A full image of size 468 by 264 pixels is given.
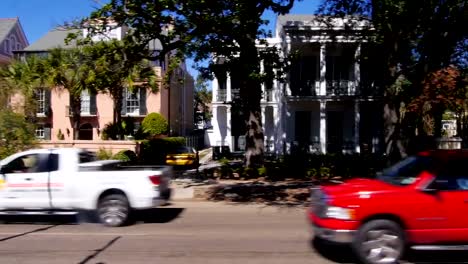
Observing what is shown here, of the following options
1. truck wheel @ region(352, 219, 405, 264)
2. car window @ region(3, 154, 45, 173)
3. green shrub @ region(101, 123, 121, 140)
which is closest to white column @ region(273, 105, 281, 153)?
green shrub @ region(101, 123, 121, 140)

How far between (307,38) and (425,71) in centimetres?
1517

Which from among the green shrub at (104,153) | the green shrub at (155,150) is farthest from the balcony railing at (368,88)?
the green shrub at (104,153)

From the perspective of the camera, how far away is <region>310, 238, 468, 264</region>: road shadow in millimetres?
8008

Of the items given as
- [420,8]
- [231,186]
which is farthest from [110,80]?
[420,8]

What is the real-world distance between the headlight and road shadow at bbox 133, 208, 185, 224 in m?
5.57

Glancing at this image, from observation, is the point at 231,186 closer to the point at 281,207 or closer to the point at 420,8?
the point at 281,207

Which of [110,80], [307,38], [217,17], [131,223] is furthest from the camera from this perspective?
[307,38]

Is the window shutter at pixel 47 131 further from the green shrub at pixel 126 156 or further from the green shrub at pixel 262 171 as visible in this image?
the green shrub at pixel 262 171

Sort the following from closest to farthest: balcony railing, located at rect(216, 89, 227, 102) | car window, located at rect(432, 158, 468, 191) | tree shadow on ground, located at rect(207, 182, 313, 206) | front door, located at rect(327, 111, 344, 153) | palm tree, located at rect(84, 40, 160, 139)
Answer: car window, located at rect(432, 158, 468, 191), tree shadow on ground, located at rect(207, 182, 313, 206), palm tree, located at rect(84, 40, 160, 139), front door, located at rect(327, 111, 344, 153), balcony railing, located at rect(216, 89, 227, 102)

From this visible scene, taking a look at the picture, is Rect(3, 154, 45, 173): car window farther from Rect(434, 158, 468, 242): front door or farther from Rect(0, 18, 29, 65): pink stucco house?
Rect(0, 18, 29, 65): pink stucco house

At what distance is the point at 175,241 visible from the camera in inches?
382

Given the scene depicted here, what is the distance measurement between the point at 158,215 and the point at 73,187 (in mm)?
2644

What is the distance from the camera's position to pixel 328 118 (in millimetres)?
34375

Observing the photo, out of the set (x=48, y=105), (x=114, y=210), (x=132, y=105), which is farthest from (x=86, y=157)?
(x=48, y=105)
